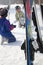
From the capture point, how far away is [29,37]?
9.32ft

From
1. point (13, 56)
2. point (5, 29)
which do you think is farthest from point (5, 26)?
point (13, 56)

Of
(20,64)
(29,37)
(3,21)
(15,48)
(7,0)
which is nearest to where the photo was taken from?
(29,37)

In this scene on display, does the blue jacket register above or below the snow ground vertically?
above

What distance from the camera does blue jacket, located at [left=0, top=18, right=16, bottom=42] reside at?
4.50m

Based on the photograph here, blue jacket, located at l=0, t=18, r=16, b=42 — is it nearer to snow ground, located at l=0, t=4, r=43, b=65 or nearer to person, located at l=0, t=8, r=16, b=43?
person, located at l=0, t=8, r=16, b=43

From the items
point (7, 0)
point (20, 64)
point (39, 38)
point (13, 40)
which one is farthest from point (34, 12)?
point (7, 0)

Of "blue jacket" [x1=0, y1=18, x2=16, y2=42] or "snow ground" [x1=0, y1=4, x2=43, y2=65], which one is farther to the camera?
"blue jacket" [x1=0, y1=18, x2=16, y2=42]

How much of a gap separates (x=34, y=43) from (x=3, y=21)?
1734 millimetres

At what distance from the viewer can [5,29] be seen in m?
4.56

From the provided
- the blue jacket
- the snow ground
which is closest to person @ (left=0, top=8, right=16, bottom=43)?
the blue jacket

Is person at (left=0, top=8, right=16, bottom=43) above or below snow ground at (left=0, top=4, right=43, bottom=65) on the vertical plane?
above

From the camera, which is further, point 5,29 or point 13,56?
point 5,29

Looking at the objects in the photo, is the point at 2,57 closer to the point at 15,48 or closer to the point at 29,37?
the point at 15,48

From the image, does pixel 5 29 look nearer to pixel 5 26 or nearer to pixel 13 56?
pixel 5 26
